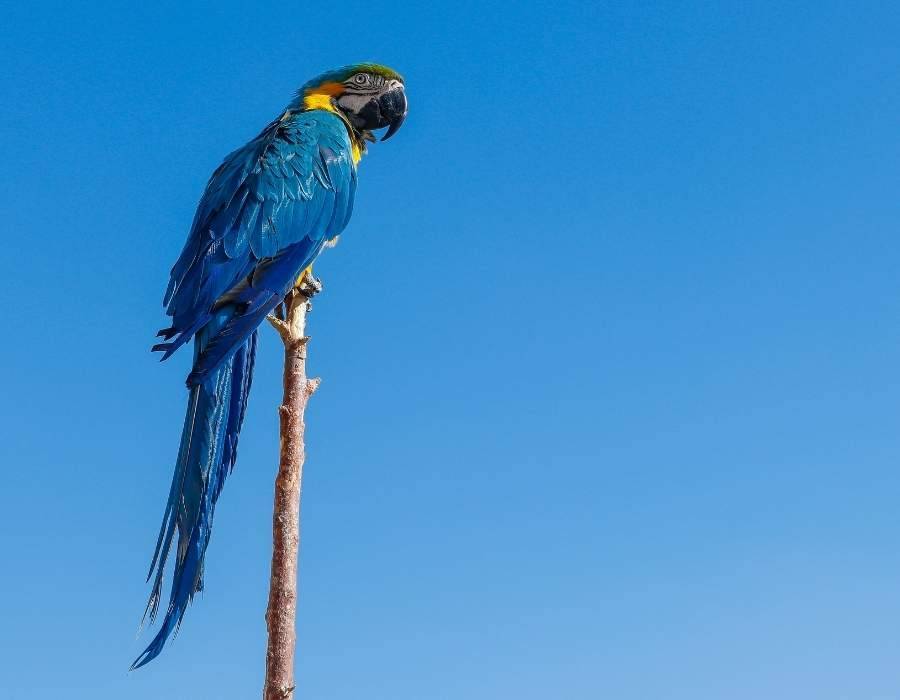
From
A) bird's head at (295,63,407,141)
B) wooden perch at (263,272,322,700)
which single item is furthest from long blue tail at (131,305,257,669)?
bird's head at (295,63,407,141)

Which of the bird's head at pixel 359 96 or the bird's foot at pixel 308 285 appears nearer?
the bird's foot at pixel 308 285

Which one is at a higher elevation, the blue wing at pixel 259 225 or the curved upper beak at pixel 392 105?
the curved upper beak at pixel 392 105

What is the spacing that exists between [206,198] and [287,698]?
98.7 inches

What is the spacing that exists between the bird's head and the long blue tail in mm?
1929

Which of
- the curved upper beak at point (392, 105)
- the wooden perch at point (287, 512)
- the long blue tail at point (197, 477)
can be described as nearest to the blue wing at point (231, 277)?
the long blue tail at point (197, 477)

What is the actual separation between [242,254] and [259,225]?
22 cm

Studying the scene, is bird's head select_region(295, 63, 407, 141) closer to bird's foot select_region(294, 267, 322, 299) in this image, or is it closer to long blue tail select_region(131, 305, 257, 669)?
bird's foot select_region(294, 267, 322, 299)

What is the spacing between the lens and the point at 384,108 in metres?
5.20

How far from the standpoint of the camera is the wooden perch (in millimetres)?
3102

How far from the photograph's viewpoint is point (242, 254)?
3906 mm

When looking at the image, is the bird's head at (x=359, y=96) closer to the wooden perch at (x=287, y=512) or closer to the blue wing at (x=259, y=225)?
the blue wing at (x=259, y=225)

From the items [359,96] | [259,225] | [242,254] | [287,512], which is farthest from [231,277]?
[359,96]

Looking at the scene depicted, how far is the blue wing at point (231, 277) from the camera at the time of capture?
3.29m

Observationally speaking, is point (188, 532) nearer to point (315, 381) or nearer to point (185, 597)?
point (185, 597)
